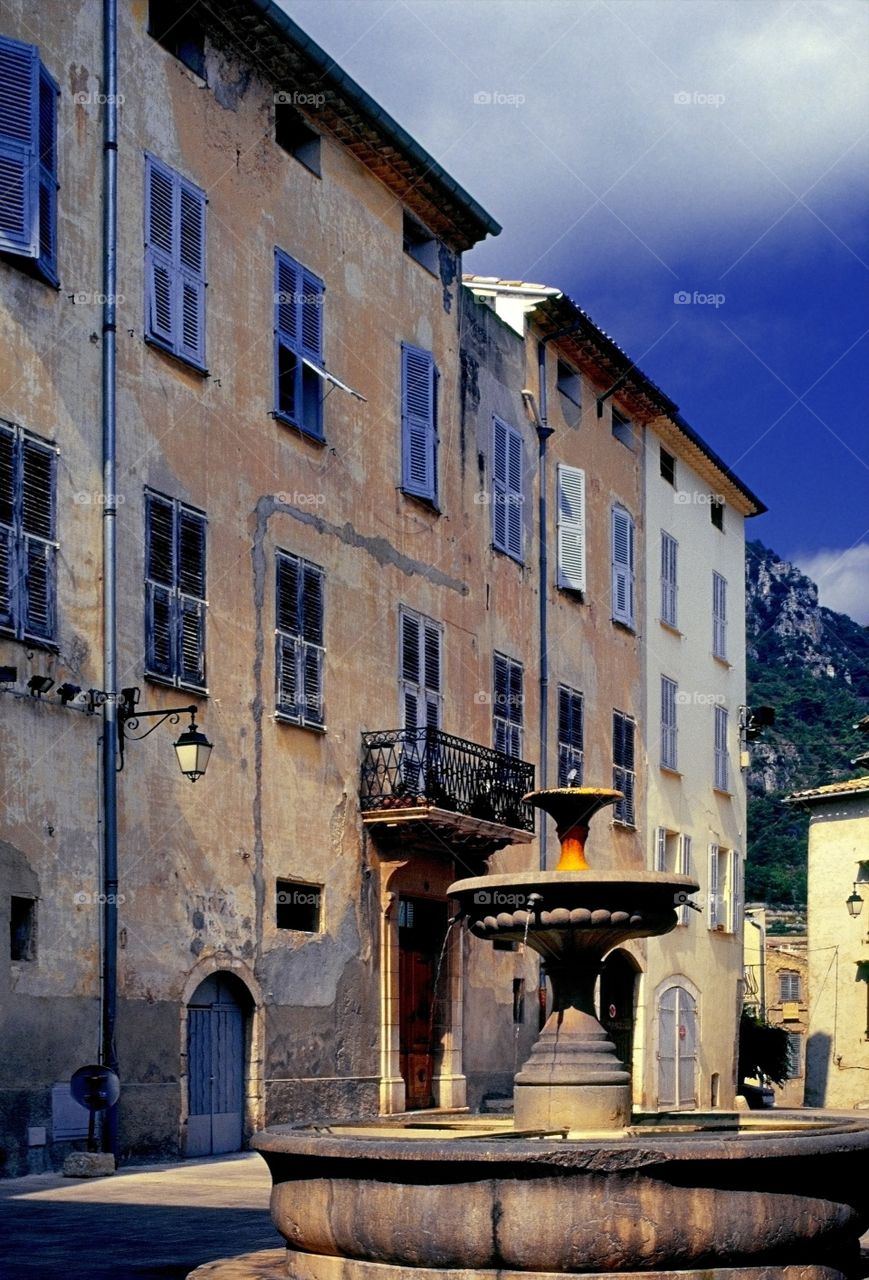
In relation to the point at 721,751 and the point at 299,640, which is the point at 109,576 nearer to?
the point at 299,640

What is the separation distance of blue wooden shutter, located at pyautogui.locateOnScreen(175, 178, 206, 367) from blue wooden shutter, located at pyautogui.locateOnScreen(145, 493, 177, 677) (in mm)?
1766

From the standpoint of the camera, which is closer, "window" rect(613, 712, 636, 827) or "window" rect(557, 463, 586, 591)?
"window" rect(557, 463, 586, 591)

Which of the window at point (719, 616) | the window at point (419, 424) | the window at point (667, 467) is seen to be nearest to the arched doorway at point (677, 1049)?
the window at point (719, 616)

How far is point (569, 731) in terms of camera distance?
2819 centimetres

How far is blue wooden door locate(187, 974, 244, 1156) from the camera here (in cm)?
1856

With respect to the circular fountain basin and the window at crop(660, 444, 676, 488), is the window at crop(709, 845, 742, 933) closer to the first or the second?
the window at crop(660, 444, 676, 488)

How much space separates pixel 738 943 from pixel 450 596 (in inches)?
503

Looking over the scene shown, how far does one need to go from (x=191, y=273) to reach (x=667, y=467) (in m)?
15.5

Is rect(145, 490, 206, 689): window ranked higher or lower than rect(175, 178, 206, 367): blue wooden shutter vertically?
lower

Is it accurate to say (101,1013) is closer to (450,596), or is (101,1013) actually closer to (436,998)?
(436,998)

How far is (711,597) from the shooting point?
114 feet

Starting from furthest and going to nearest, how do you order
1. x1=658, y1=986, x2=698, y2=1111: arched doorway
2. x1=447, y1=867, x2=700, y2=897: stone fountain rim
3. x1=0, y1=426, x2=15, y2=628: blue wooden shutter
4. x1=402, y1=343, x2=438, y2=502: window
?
x1=658, y1=986, x2=698, y2=1111: arched doorway → x1=402, y1=343, x2=438, y2=502: window → x1=0, y1=426, x2=15, y2=628: blue wooden shutter → x1=447, y1=867, x2=700, y2=897: stone fountain rim

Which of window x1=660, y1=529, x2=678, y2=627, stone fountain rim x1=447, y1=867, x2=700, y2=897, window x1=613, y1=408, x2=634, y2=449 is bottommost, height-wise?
stone fountain rim x1=447, y1=867, x2=700, y2=897

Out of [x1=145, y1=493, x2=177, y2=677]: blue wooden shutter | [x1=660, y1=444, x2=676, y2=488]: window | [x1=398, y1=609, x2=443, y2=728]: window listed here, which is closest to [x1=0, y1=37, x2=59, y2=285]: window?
[x1=145, y1=493, x2=177, y2=677]: blue wooden shutter
